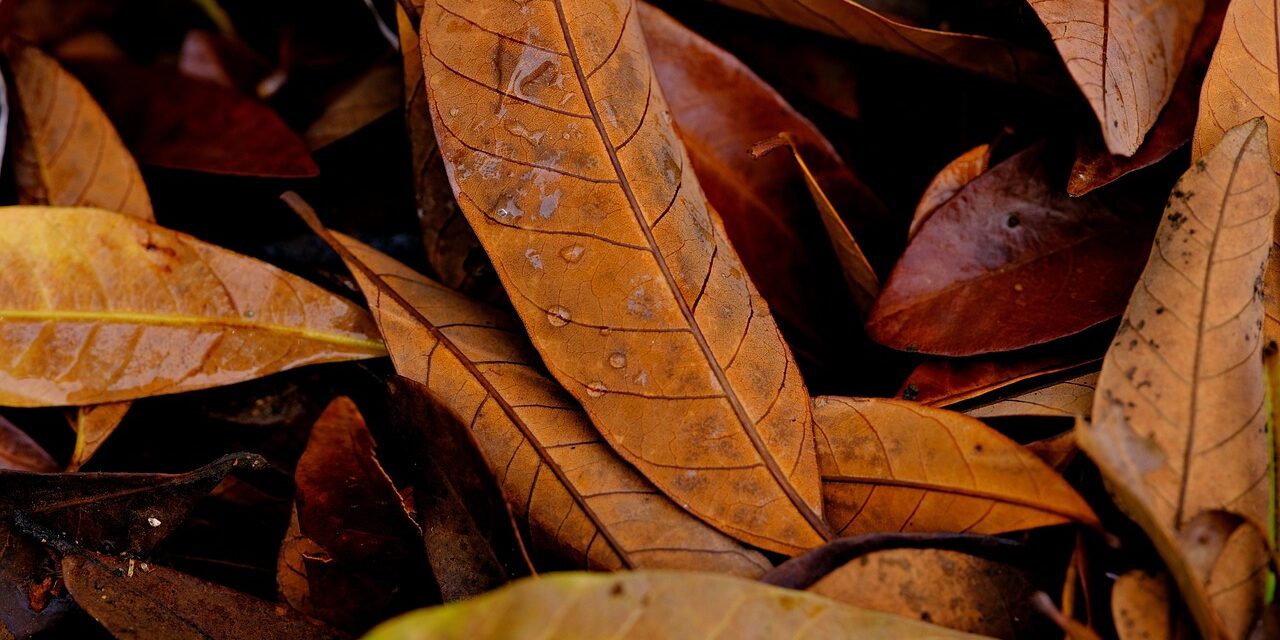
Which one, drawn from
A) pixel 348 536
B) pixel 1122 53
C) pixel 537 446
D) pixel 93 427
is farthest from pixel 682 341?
pixel 93 427

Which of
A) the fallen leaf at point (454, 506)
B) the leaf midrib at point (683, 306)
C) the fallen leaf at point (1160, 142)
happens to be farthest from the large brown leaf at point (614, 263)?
the fallen leaf at point (1160, 142)

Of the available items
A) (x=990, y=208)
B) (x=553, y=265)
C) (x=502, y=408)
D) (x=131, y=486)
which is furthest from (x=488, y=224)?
(x=990, y=208)

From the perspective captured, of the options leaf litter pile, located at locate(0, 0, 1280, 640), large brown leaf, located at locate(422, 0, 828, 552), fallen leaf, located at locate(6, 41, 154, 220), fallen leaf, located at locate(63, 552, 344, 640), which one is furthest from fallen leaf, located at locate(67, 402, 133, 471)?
large brown leaf, located at locate(422, 0, 828, 552)

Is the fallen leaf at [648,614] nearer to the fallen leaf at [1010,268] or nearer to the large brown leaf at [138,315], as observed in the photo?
the fallen leaf at [1010,268]

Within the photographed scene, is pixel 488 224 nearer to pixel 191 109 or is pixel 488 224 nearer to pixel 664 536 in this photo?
pixel 664 536

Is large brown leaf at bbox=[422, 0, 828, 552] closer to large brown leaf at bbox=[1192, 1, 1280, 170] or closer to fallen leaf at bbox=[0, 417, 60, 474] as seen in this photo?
large brown leaf at bbox=[1192, 1, 1280, 170]

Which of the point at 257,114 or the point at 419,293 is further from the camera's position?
the point at 257,114
